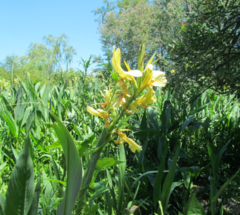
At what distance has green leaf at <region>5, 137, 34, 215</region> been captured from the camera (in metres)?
0.49

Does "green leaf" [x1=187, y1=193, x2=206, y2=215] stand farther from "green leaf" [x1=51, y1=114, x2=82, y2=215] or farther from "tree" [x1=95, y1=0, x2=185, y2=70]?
"tree" [x1=95, y1=0, x2=185, y2=70]

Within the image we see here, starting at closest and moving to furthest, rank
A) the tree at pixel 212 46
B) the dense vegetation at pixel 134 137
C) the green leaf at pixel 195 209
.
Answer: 1. the dense vegetation at pixel 134 137
2. the green leaf at pixel 195 209
3. the tree at pixel 212 46

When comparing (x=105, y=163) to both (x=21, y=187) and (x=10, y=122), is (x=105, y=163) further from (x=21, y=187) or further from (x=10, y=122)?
(x=10, y=122)

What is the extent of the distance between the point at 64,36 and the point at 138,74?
1605 inches

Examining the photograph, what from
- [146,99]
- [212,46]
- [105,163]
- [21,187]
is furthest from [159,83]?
[212,46]

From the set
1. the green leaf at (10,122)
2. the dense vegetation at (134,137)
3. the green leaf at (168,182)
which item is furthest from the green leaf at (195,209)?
the green leaf at (10,122)

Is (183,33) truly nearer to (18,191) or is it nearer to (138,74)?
(138,74)

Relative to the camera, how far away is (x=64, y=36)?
122 ft

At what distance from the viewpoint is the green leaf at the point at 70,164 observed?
1.32ft

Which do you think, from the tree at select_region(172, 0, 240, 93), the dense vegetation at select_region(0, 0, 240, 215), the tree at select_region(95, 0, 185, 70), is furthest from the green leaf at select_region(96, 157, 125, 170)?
the tree at select_region(95, 0, 185, 70)

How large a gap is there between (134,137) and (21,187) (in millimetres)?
1281

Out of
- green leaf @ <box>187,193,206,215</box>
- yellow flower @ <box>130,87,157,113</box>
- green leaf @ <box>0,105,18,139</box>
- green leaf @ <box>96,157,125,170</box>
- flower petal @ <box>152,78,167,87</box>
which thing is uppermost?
green leaf @ <box>0,105,18,139</box>

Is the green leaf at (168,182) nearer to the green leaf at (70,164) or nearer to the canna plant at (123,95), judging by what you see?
the canna plant at (123,95)

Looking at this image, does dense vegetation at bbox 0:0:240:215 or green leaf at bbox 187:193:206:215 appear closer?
dense vegetation at bbox 0:0:240:215
